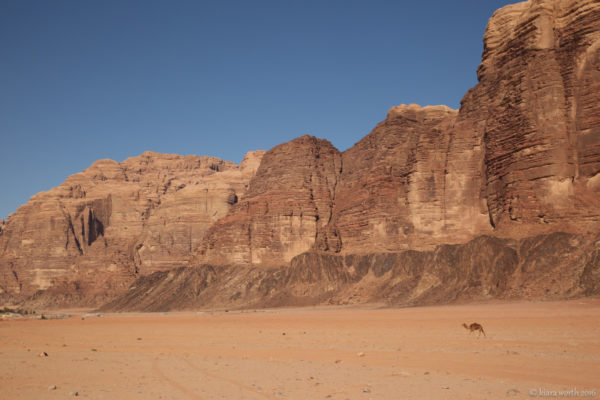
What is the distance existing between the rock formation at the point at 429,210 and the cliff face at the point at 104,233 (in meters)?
0.63

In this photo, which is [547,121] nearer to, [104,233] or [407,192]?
[407,192]

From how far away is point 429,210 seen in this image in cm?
6544

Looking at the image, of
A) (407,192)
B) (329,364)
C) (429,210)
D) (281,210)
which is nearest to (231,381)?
(329,364)

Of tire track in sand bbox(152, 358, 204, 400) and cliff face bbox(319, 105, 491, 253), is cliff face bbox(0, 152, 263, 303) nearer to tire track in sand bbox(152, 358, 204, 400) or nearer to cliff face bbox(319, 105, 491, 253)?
cliff face bbox(319, 105, 491, 253)

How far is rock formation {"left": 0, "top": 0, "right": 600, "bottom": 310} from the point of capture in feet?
152

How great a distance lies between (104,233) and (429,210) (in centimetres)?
10028

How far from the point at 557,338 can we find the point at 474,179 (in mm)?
44088

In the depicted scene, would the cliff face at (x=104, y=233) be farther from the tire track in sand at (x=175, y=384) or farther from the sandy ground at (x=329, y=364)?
the tire track in sand at (x=175, y=384)

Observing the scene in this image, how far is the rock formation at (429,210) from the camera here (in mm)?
46375

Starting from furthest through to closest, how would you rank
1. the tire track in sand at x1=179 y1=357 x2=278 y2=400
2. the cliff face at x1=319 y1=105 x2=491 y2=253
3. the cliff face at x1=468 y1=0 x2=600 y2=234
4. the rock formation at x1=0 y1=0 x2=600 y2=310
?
the cliff face at x1=319 y1=105 x2=491 y2=253 < the rock formation at x1=0 y1=0 x2=600 y2=310 < the cliff face at x1=468 y1=0 x2=600 y2=234 < the tire track in sand at x1=179 y1=357 x2=278 y2=400

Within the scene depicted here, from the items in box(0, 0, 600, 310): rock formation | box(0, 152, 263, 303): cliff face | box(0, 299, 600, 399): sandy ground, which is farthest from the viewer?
box(0, 152, 263, 303): cliff face

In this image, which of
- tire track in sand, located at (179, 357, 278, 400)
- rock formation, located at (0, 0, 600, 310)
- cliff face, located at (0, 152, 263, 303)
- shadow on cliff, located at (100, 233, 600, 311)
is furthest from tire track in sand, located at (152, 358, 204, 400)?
cliff face, located at (0, 152, 263, 303)

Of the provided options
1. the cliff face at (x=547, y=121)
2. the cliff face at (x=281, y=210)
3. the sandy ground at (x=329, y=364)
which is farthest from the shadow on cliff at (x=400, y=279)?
the sandy ground at (x=329, y=364)

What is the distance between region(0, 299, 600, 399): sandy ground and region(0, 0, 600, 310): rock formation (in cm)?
2046
